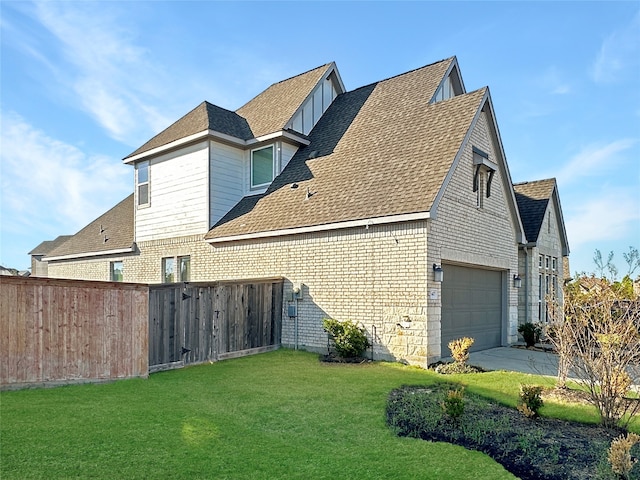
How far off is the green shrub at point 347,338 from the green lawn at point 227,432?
171cm

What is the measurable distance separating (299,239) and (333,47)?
9449 mm

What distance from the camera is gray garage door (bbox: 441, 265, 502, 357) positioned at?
11.9 m

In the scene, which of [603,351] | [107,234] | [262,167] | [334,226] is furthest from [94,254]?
[603,351]

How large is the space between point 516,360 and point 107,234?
18.2 metres

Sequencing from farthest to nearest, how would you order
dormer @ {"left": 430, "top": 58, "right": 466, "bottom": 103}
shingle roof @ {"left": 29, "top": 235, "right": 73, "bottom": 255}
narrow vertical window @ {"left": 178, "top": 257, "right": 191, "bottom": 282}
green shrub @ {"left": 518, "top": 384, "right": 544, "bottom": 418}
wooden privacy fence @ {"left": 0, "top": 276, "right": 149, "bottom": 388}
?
shingle roof @ {"left": 29, "top": 235, "right": 73, "bottom": 255} → narrow vertical window @ {"left": 178, "top": 257, "right": 191, "bottom": 282} → dormer @ {"left": 430, "top": 58, "right": 466, "bottom": 103} → wooden privacy fence @ {"left": 0, "top": 276, "right": 149, "bottom": 388} → green shrub @ {"left": 518, "top": 384, "right": 544, "bottom": 418}

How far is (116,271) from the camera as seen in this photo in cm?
1986

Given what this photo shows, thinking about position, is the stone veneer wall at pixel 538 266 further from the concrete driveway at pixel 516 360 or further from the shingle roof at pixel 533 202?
the concrete driveway at pixel 516 360

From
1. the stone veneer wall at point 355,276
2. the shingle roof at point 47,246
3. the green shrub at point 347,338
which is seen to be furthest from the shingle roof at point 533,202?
the shingle roof at point 47,246

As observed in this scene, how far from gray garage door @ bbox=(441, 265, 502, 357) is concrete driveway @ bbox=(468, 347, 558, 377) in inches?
22.2

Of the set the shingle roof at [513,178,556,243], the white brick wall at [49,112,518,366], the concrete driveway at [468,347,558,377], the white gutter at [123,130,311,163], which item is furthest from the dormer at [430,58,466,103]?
the concrete driveway at [468,347,558,377]

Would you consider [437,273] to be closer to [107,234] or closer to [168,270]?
[168,270]

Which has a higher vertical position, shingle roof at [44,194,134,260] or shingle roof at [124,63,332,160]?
shingle roof at [124,63,332,160]

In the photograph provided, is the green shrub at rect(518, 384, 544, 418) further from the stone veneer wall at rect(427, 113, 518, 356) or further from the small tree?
the stone veneer wall at rect(427, 113, 518, 356)

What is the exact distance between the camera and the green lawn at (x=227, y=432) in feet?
15.0
